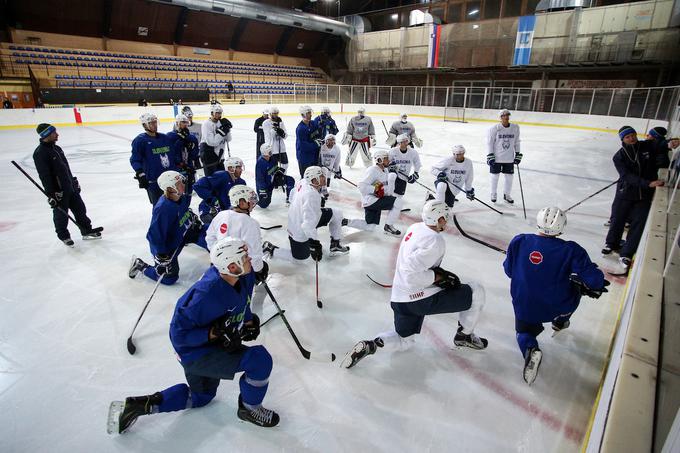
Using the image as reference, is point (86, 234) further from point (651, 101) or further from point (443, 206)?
point (651, 101)

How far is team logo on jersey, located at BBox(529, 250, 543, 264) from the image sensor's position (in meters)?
2.53

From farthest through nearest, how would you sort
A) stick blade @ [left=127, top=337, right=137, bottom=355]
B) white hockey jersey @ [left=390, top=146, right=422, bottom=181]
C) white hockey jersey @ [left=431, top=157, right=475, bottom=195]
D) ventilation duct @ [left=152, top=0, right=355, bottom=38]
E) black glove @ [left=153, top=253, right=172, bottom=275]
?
ventilation duct @ [left=152, top=0, right=355, bottom=38]
white hockey jersey @ [left=390, top=146, right=422, bottom=181]
white hockey jersey @ [left=431, top=157, right=475, bottom=195]
black glove @ [left=153, top=253, right=172, bottom=275]
stick blade @ [left=127, top=337, right=137, bottom=355]

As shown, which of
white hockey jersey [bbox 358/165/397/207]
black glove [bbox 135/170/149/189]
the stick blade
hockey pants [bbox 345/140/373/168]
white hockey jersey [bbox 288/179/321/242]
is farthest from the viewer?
hockey pants [bbox 345/140/373/168]

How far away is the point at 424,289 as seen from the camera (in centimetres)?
265

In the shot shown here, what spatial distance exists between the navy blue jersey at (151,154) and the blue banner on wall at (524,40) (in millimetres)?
22674

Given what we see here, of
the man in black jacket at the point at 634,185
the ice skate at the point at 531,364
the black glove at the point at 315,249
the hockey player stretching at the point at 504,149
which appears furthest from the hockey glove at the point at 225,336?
the hockey player stretching at the point at 504,149

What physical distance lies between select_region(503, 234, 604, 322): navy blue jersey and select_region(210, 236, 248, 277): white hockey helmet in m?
1.88

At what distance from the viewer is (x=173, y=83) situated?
853 inches

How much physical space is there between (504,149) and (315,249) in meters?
4.45

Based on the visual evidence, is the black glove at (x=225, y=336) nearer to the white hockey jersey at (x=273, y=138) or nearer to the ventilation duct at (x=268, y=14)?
the white hockey jersey at (x=273, y=138)

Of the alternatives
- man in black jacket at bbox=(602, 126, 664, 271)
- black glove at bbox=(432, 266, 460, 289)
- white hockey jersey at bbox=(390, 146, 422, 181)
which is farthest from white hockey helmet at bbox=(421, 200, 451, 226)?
white hockey jersey at bbox=(390, 146, 422, 181)

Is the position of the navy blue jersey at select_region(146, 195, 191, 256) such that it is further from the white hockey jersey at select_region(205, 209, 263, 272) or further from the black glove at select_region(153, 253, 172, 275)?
the white hockey jersey at select_region(205, 209, 263, 272)

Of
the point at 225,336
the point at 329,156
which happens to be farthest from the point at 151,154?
the point at 225,336

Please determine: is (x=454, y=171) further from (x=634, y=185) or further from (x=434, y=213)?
(x=434, y=213)
